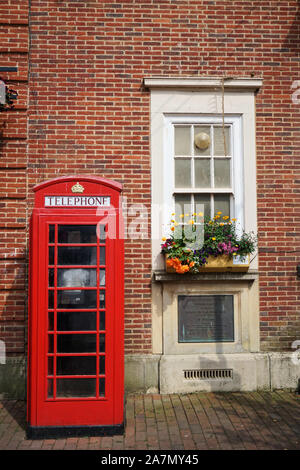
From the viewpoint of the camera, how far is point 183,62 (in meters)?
5.84

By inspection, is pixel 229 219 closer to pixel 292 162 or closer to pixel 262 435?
pixel 292 162

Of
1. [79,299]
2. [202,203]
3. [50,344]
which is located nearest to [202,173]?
[202,203]

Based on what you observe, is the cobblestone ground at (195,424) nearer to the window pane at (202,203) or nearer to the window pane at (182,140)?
the window pane at (202,203)

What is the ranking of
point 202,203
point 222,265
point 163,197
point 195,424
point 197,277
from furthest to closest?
point 202,203, point 163,197, point 197,277, point 222,265, point 195,424

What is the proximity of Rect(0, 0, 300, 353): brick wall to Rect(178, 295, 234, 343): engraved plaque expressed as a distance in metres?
0.51

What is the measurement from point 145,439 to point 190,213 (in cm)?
312

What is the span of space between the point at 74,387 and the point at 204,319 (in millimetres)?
2196

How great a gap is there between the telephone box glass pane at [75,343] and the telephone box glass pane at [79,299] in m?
0.33

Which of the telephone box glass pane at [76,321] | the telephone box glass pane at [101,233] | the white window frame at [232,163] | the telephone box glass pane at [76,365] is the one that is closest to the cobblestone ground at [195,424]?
the telephone box glass pane at [76,365]

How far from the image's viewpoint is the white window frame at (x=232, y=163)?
579 centimetres

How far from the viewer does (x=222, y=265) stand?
17.9 feet

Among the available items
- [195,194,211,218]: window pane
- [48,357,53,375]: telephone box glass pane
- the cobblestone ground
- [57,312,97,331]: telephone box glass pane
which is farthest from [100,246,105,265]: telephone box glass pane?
[195,194,211,218]: window pane

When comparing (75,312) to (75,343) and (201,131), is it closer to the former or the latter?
(75,343)

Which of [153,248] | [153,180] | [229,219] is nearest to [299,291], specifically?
[229,219]
